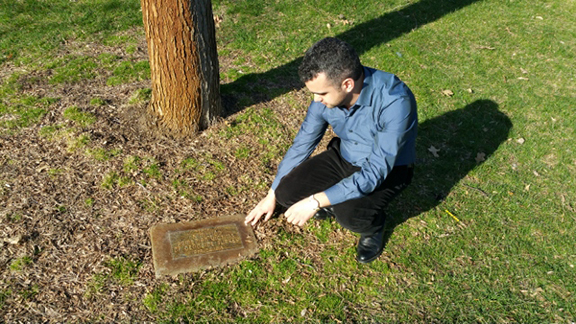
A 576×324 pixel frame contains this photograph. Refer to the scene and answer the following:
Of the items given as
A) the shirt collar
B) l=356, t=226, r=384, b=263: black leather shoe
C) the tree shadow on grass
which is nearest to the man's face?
the shirt collar

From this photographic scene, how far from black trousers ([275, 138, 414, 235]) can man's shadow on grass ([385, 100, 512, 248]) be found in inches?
22.1

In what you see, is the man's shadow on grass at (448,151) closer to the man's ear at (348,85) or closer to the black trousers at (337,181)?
the black trousers at (337,181)

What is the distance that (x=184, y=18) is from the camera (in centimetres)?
417

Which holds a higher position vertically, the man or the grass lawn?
the man

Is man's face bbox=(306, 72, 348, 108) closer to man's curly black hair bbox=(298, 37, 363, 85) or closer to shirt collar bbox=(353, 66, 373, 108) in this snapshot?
man's curly black hair bbox=(298, 37, 363, 85)

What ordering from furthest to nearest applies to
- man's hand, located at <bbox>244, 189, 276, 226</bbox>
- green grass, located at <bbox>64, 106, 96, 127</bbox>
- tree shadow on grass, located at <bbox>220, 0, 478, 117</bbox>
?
tree shadow on grass, located at <bbox>220, 0, 478, 117</bbox>, green grass, located at <bbox>64, 106, 96, 127</bbox>, man's hand, located at <bbox>244, 189, 276, 226</bbox>

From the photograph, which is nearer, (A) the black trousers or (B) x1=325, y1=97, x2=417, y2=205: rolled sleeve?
(B) x1=325, y1=97, x2=417, y2=205: rolled sleeve

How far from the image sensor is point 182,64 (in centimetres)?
438

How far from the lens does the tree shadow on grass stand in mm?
5473

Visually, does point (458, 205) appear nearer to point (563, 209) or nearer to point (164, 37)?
point (563, 209)

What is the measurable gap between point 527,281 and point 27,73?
605 cm

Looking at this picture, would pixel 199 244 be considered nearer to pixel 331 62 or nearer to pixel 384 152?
pixel 384 152

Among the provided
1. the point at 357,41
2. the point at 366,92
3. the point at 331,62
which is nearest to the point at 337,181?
the point at 366,92

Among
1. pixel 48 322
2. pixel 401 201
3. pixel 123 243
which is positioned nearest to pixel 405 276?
pixel 401 201
